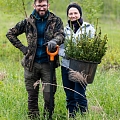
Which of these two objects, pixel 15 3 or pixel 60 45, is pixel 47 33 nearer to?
pixel 60 45

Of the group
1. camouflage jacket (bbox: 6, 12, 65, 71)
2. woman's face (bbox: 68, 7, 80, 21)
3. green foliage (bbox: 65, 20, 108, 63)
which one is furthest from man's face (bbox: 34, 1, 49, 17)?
green foliage (bbox: 65, 20, 108, 63)

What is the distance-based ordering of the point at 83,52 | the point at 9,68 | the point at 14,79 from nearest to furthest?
the point at 83,52, the point at 14,79, the point at 9,68

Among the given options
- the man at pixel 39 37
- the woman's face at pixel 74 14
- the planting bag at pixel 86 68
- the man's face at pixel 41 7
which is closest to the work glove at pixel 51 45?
the man at pixel 39 37

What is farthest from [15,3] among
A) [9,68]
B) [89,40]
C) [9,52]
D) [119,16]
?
A: [119,16]

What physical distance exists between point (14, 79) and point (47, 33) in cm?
209

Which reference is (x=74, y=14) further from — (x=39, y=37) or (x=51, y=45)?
(x=51, y=45)

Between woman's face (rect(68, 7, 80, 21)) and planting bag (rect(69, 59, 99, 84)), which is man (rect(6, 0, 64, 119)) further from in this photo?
planting bag (rect(69, 59, 99, 84))

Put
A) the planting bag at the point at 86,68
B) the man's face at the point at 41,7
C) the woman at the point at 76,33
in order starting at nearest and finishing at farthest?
the planting bag at the point at 86,68, the man's face at the point at 41,7, the woman at the point at 76,33

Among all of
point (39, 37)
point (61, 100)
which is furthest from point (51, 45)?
point (61, 100)

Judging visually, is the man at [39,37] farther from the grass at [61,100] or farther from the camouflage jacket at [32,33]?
the grass at [61,100]

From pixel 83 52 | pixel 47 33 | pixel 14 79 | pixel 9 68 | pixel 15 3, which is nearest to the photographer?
pixel 83 52

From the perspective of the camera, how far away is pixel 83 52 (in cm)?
423

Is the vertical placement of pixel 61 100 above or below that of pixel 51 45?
below

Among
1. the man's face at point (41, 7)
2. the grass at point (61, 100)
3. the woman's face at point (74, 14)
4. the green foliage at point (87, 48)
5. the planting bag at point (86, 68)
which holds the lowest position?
the grass at point (61, 100)
